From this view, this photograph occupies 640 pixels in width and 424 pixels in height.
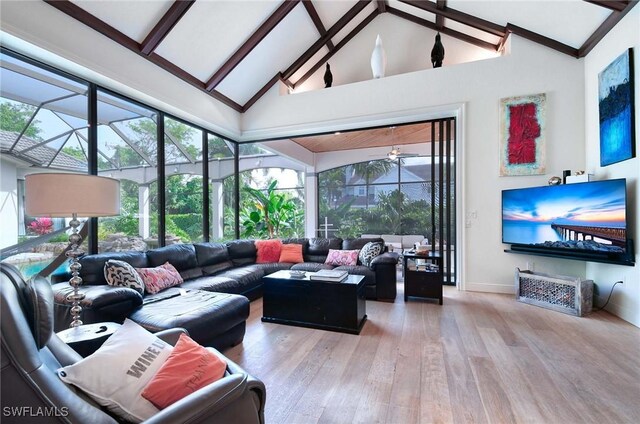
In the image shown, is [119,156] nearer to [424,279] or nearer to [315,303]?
[315,303]

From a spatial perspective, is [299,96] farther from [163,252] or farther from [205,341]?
[205,341]

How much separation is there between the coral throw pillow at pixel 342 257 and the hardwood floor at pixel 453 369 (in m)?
1.31

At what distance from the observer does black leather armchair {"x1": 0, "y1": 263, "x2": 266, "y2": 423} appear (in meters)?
0.73

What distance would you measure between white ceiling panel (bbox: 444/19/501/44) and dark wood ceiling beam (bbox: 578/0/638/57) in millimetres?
1102

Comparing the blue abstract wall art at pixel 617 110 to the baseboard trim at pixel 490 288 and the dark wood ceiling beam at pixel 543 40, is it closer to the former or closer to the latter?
the dark wood ceiling beam at pixel 543 40

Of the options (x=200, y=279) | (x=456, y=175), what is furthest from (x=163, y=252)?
(x=456, y=175)

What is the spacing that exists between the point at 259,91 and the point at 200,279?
371 cm

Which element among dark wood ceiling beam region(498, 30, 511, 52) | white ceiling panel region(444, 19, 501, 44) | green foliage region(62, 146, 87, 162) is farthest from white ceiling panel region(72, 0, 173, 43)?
dark wood ceiling beam region(498, 30, 511, 52)

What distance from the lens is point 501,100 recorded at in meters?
4.12

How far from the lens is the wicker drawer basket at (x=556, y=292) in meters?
3.22

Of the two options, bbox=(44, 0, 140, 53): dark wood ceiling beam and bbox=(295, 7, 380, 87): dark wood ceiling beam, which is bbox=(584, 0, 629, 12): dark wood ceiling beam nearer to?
bbox=(295, 7, 380, 87): dark wood ceiling beam

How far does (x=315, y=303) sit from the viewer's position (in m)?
3.01

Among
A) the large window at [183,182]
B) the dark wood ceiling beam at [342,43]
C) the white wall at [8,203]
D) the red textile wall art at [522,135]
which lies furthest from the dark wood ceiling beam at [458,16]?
the white wall at [8,203]

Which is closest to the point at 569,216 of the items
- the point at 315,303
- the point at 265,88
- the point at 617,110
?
the point at 617,110
